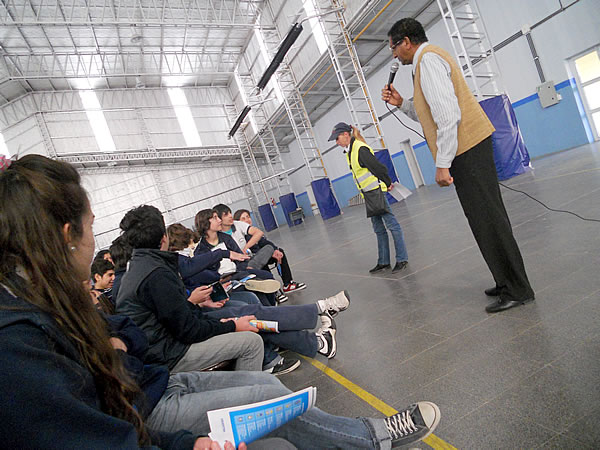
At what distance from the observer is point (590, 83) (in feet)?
33.8

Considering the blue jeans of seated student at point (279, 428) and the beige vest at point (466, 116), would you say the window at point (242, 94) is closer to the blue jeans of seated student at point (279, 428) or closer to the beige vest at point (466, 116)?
the beige vest at point (466, 116)

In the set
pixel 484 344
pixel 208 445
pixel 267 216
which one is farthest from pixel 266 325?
pixel 267 216

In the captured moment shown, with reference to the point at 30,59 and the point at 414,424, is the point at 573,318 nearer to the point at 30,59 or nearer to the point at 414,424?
the point at 414,424

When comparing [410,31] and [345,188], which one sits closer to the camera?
[410,31]

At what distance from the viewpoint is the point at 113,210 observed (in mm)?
22609

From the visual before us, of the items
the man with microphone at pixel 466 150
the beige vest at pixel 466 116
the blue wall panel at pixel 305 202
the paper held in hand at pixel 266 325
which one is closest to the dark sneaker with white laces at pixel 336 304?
the paper held in hand at pixel 266 325

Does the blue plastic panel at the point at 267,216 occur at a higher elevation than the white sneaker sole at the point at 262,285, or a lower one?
higher

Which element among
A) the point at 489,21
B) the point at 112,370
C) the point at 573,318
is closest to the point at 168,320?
the point at 112,370

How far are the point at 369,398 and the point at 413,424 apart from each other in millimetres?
626

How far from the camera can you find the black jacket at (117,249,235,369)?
2.20 m

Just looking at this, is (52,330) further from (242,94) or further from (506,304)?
(242,94)

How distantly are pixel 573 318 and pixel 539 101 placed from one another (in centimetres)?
1147

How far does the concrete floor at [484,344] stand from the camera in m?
1.68

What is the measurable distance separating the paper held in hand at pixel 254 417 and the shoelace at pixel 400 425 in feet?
1.34
